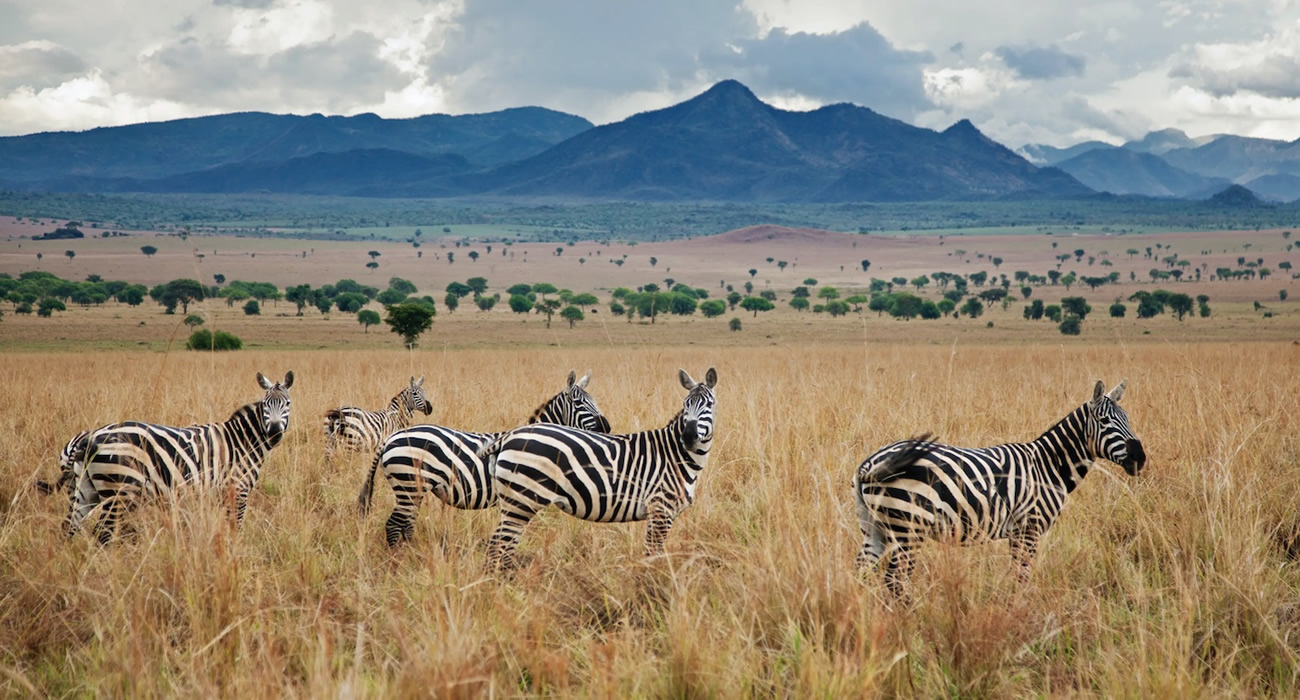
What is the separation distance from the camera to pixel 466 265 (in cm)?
17500

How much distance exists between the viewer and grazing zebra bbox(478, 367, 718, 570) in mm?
5477

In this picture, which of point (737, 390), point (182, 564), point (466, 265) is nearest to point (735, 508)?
point (182, 564)

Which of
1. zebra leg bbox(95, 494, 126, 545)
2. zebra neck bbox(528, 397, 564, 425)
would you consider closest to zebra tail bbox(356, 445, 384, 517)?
zebra leg bbox(95, 494, 126, 545)

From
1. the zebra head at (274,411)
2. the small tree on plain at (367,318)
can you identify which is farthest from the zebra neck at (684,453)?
the small tree on plain at (367,318)

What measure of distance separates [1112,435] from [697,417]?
251 centimetres

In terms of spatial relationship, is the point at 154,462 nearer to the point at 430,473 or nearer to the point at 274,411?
the point at 274,411

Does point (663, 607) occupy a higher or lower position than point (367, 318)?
higher

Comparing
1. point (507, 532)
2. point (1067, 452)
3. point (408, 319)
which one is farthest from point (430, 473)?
point (408, 319)

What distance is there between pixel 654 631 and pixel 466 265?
6879 inches

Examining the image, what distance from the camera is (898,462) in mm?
4852

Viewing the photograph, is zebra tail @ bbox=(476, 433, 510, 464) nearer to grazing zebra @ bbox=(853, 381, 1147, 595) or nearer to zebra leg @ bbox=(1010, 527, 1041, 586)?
grazing zebra @ bbox=(853, 381, 1147, 595)

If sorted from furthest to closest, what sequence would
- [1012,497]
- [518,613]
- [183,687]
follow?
1. [1012,497]
2. [518,613]
3. [183,687]

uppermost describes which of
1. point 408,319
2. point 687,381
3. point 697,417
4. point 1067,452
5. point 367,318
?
point 687,381

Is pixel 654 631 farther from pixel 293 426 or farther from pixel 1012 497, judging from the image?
pixel 293 426
